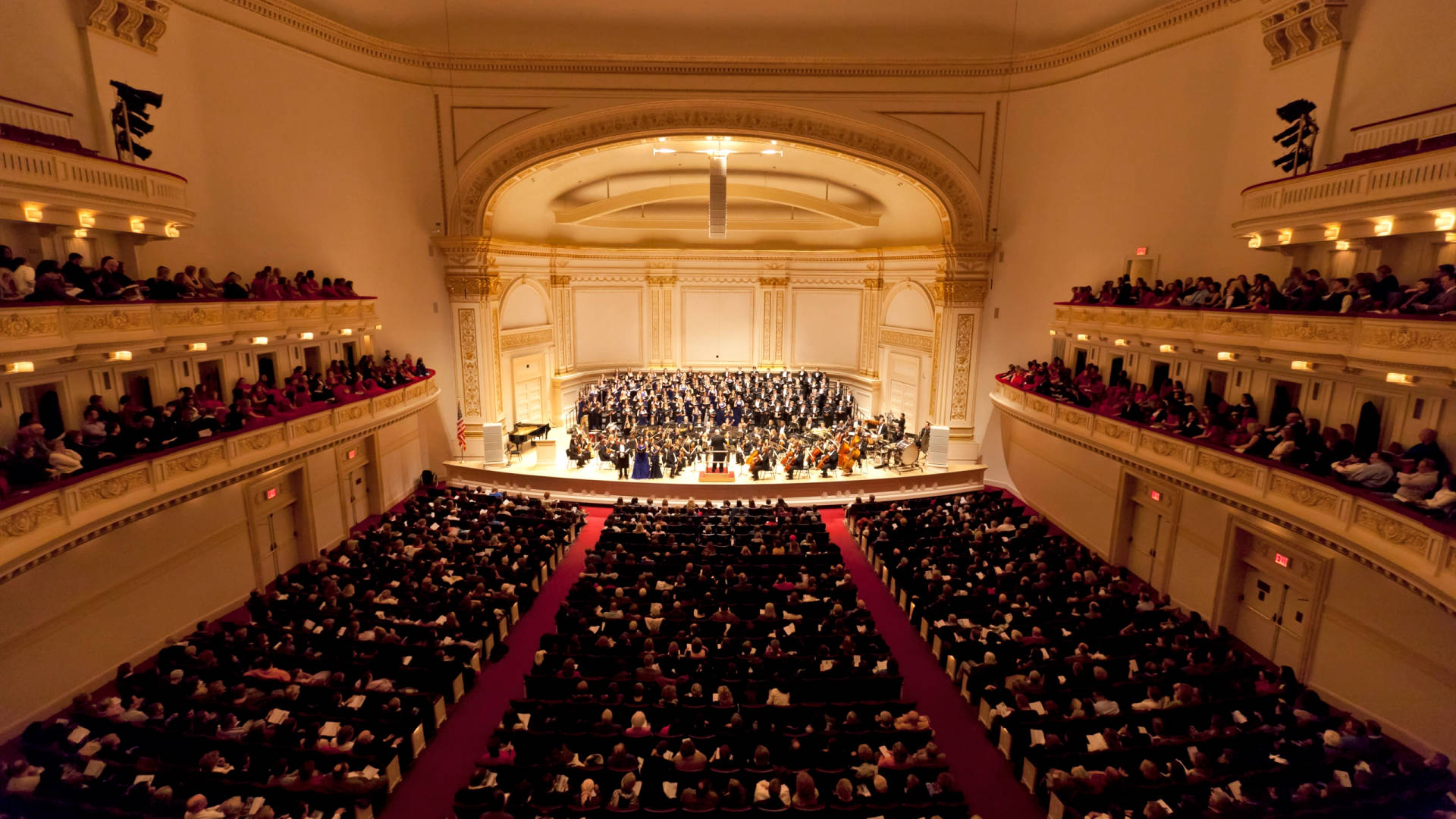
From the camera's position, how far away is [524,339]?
24.3m

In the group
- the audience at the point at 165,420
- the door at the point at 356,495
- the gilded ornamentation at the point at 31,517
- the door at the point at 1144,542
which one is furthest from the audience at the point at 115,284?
the door at the point at 1144,542

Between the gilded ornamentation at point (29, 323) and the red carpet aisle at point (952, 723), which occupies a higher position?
the gilded ornamentation at point (29, 323)

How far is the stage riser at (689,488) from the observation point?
61.5 feet

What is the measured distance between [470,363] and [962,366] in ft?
52.0

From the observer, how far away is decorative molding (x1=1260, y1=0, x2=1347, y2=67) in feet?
34.3

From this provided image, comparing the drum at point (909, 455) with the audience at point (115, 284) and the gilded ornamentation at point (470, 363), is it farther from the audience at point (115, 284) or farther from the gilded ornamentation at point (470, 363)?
the audience at point (115, 284)

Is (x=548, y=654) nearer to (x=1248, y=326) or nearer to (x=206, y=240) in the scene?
(x=206, y=240)

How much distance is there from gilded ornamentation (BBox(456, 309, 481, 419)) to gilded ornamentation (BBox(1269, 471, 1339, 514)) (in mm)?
19869

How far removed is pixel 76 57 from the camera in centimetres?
1083

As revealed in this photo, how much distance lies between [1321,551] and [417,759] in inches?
513

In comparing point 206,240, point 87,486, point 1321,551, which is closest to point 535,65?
point 206,240

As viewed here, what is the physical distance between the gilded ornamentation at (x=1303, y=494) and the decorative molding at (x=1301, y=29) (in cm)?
732

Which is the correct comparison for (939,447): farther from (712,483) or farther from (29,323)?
(29,323)

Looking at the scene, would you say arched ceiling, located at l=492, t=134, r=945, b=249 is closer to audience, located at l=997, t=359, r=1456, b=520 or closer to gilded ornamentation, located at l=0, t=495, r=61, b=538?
audience, located at l=997, t=359, r=1456, b=520
